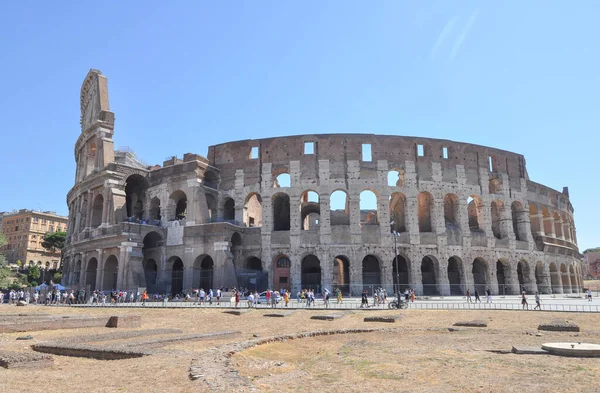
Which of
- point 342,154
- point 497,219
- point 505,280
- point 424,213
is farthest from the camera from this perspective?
point 497,219

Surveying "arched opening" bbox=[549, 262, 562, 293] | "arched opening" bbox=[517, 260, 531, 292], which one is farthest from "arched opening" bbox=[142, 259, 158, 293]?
"arched opening" bbox=[549, 262, 562, 293]

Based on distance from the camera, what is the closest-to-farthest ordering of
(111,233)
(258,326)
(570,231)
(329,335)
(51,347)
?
1. (51,347)
2. (329,335)
3. (258,326)
4. (111,233)
5. (570,231)

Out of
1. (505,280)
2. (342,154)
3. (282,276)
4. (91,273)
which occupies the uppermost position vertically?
(342,154)

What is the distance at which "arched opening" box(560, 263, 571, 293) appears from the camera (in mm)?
45491

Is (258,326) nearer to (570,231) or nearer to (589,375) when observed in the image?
(589,375)

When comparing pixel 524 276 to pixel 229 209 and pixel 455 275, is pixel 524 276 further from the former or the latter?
pixel 229 209

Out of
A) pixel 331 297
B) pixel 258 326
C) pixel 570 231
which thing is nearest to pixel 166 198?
pixel 331 297

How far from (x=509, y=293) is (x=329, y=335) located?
3062 centimetres

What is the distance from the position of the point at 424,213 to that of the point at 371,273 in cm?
869

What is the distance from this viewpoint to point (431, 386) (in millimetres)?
7586

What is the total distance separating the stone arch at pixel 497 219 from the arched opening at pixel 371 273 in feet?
39.6

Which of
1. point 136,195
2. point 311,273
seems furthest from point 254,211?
point 136,195

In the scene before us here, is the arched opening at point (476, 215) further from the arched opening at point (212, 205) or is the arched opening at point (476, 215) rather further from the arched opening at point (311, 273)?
the arched opening at point (212, 205)

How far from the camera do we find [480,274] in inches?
1588
